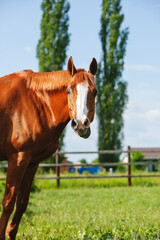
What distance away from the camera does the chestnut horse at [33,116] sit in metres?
2.71

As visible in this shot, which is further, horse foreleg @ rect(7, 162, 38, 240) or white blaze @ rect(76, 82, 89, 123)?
horse foreleg @ rect(7, 162, 38, 240)

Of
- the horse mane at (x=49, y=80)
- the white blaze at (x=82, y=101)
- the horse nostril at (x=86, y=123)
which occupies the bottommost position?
the horse nostril at (x=86, y=123)

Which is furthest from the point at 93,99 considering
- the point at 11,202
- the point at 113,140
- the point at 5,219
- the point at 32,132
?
the point at 113,140

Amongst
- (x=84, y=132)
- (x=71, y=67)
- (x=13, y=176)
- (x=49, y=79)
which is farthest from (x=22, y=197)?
(x=71, y=67)

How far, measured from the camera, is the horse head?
2.53m

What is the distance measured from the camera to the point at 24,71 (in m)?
3.29

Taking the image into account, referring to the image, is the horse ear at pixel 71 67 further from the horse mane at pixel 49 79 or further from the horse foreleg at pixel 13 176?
the horse foreleg at pixel 13 176

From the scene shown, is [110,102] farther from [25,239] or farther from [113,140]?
[25,239]

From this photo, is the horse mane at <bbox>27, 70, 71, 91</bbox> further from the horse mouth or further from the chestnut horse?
the horse mouth

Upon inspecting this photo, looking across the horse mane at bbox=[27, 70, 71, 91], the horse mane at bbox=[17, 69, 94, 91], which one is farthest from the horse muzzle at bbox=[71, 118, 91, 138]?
the horse mane at bbox=[27, 70, 71, 91]

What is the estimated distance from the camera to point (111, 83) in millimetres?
22484

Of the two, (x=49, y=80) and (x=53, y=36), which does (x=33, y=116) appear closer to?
(x=49, y=80)

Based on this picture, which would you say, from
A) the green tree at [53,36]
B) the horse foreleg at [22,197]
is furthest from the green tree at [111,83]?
the horse foreleg at [22,197]

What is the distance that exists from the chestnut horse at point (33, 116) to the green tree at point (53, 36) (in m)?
18.7
